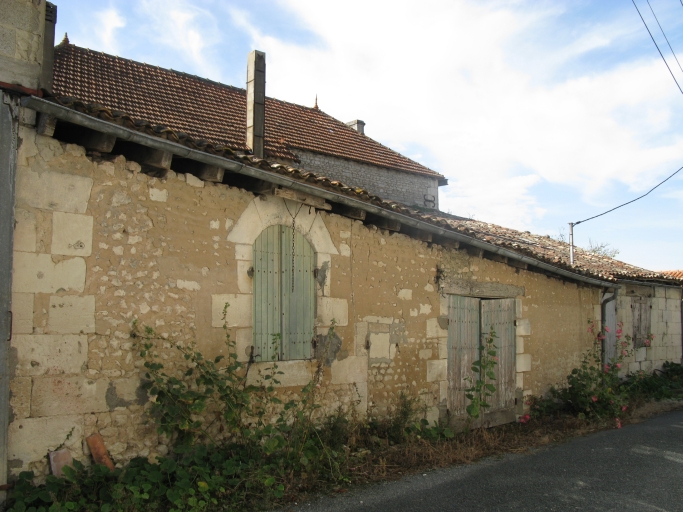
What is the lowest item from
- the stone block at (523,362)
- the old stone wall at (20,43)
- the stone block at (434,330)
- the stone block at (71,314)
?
the stone block at (523,362)

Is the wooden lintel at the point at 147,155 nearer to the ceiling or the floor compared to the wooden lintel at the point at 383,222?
nearer to the ceiling

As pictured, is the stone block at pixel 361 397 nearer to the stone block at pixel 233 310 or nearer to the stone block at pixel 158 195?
the stone block at pixel 233 310

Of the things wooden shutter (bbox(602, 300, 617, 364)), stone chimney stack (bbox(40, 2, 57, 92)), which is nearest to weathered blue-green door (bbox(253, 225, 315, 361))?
stone chimney stack (bbox(40, 2, 57, 92))

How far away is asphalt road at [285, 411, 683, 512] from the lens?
16.0ft

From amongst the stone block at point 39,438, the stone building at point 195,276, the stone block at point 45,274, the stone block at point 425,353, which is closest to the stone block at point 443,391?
the stone building at point 195,276

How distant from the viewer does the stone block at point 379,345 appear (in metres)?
6.77

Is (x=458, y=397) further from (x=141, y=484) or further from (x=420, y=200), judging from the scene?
(x=420, y=200)

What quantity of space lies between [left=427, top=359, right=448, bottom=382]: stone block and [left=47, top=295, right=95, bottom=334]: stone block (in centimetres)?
433

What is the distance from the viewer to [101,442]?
4543mm

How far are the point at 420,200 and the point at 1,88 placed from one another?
1395 centimetres

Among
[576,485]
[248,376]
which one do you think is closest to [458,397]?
[576,485]

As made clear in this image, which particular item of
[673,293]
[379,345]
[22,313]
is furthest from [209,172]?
[673,293]

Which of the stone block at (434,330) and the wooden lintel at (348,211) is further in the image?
the stone block at (434,330)

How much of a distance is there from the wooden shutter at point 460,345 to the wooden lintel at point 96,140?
486cm
